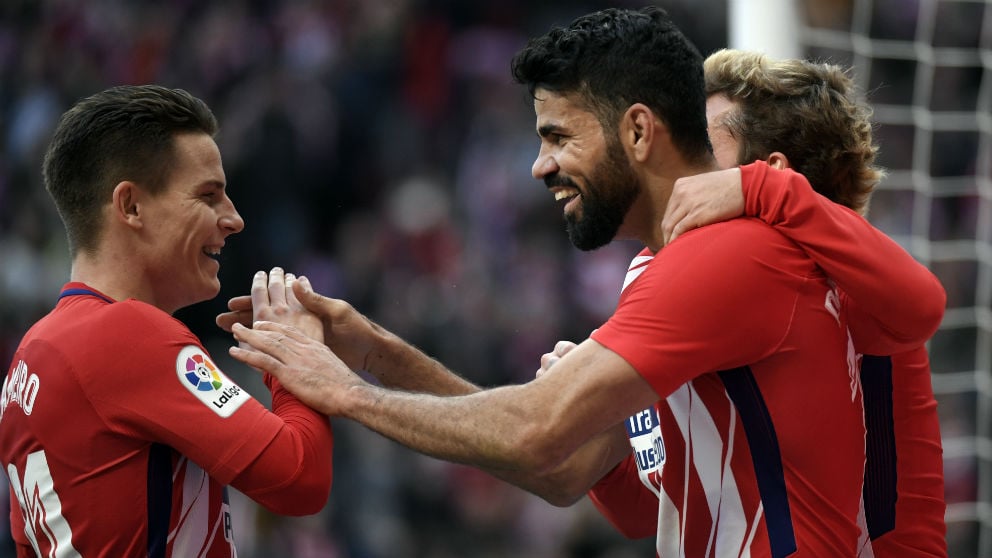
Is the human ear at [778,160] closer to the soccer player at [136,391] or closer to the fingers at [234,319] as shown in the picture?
the soccer player at [136,391]

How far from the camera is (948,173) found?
8773 mm

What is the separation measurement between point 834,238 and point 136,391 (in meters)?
1.78

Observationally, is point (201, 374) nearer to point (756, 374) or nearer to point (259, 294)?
point (259, 294)

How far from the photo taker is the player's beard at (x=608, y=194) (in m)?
3.37

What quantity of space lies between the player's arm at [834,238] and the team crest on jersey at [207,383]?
1.22m

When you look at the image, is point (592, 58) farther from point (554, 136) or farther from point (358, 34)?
point (358, 34)

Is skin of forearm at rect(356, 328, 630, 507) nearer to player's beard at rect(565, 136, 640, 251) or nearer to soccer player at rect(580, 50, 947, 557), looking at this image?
soccer player at rect(580, 50, 947, 557)

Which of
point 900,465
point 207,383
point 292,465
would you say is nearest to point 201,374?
point 207,383

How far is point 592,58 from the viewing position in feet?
11.1

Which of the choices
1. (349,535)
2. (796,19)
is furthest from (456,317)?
(796,19)

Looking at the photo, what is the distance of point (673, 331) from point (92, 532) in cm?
155

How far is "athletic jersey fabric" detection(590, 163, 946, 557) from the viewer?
3035 mm

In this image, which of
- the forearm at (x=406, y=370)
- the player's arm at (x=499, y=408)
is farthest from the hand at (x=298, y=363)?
the forearm at (x=406, y=370)

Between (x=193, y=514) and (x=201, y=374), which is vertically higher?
(x=201, y=374)
